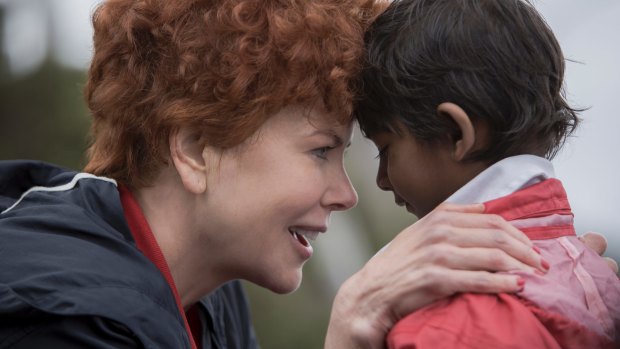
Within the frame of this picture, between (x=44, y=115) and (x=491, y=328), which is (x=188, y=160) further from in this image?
(x=44, y=115)

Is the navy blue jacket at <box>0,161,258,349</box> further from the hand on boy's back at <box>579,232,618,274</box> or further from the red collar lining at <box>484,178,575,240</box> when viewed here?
the hand on boy's back at <box>579,232,618,274</box>

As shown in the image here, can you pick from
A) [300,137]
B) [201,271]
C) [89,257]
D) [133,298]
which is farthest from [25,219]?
[300,137]

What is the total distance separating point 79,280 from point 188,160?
499mm

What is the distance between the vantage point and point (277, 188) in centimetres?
232

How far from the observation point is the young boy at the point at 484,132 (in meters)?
1.81

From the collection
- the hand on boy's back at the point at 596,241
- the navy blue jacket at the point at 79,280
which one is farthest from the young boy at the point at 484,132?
the navy blue jacket at the point at 79,280

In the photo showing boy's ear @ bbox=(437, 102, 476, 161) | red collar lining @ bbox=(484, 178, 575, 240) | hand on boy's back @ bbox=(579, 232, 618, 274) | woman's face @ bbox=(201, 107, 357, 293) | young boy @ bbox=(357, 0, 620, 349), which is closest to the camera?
young boy @ bbox=(357, 0, 620, 349)

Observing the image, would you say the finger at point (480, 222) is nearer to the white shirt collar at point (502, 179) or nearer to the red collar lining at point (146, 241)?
the white shirt collar at point (502, 179)

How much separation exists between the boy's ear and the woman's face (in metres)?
0.38

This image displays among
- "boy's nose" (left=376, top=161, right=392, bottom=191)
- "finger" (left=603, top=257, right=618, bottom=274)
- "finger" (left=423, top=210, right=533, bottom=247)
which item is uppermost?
"boy's nose" (left=376, top=161, right=392, bottom=191)

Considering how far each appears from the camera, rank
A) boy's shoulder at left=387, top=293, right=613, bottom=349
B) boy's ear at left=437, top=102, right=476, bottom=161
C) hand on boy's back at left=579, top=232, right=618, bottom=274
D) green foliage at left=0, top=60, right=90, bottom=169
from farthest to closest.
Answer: green foliage at left=0, top=60, right=90, bottom=169, hand on boy's back at left=579, top=232, right=618, bottom=274, boy's ear at left=437, top=102, right=476, bottom=161, boy's shoulder at left=387, top=293, right=613, bottom=349

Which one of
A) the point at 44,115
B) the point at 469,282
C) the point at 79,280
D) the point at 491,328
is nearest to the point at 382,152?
the point at 469,282

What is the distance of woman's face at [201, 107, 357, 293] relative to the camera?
2328 mm

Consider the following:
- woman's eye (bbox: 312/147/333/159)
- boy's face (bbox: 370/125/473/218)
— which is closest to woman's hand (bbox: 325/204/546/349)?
boy's face (bbox: 370/125/473/218)
